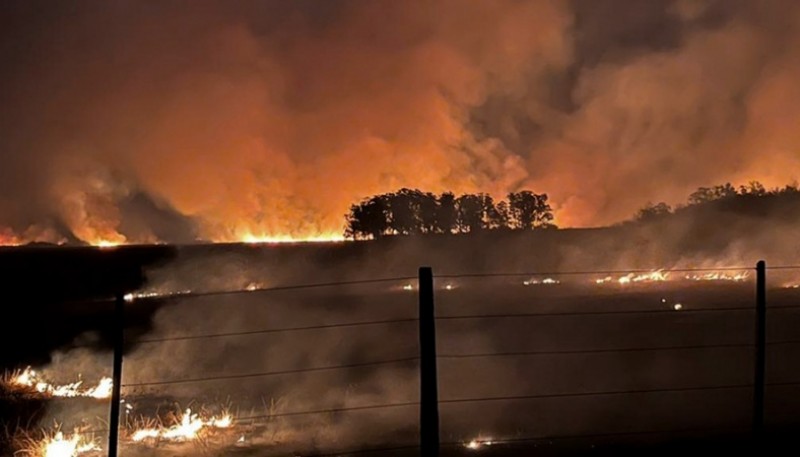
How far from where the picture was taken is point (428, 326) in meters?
4.88

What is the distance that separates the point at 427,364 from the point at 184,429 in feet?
15.8

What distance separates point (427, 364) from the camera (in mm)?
4910

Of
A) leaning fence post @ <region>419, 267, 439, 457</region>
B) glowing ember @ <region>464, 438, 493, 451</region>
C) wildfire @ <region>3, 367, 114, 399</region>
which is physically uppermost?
leaning fence post @ <region>419, 267, 439, 457</region>

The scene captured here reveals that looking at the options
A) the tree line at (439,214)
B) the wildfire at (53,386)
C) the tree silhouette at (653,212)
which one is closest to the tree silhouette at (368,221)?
the tree line at (439,214)

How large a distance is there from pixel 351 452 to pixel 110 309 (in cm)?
2262

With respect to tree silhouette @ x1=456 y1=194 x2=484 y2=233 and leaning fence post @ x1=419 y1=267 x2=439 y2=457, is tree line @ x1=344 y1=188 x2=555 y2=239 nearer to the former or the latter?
tree silhouette @ x1=456 y1=194 x2=484 y2=233

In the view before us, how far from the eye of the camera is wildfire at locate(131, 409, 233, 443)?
27.2 feet

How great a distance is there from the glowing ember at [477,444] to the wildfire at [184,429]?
3.15 metres

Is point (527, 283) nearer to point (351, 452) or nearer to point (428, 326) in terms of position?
point (351, 452)

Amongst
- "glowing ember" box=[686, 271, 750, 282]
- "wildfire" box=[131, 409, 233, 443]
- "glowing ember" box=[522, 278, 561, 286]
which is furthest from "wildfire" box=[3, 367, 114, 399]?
"glowing ember" box=[522, 278, 561, 286]

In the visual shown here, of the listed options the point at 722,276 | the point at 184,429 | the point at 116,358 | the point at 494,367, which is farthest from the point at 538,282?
the point at 116,358

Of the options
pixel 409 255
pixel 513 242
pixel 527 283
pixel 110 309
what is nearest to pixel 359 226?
pixel 513 242

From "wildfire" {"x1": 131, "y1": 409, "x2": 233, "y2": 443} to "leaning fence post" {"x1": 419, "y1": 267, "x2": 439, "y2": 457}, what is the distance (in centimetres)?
434

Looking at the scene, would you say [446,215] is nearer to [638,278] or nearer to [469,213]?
[469,213]
